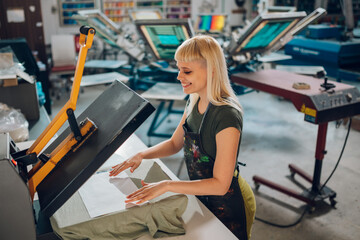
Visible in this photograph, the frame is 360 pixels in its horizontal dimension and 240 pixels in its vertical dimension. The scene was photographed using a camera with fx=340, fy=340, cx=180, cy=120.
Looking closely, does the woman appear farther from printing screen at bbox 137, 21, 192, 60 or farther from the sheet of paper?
printing screen at bbox 137, 21, 192, 60

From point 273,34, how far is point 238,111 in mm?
2116

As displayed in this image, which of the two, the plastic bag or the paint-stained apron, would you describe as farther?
the plastic bag

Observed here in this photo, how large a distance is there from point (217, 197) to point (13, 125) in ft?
4.42

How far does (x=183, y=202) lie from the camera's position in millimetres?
1229

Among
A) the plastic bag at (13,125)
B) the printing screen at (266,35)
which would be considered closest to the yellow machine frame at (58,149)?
the plastic bag at (13,125)

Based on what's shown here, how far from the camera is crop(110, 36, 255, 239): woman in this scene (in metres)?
1.31

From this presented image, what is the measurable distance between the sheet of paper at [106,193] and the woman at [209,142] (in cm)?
4

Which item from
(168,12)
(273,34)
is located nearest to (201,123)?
(273,34)

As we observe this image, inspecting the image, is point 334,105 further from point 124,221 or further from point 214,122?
point 124,221

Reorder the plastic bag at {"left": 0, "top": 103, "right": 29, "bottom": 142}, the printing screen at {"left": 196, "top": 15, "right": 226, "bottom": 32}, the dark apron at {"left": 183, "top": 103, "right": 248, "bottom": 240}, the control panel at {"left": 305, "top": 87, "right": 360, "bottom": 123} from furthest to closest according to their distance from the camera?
the printing screen at {"left": 196, "top": 15, "right": 226, "bottom": 32} → the control panel at {"left": 305, "top": 87, "right": 360, "bottom": 123} → the plastic bag at {"left": 0, "top": 103, "right": 29, "bottom": 142} → the dark apron at {"left": 183, "top": 103, "right": 248, "bottom": 240}

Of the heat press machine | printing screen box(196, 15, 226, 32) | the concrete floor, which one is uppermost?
printing screen box(196, 15, 226, 32)

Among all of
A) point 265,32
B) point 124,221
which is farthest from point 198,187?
point 265,32

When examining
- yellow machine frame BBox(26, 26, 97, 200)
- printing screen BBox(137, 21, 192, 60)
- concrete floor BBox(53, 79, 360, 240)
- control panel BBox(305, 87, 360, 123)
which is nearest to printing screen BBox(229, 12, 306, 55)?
printing screen BBox(137, 21, 192, 60)

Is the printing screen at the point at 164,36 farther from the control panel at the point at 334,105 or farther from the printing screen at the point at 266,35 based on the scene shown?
the control panel at the point at 334,105
